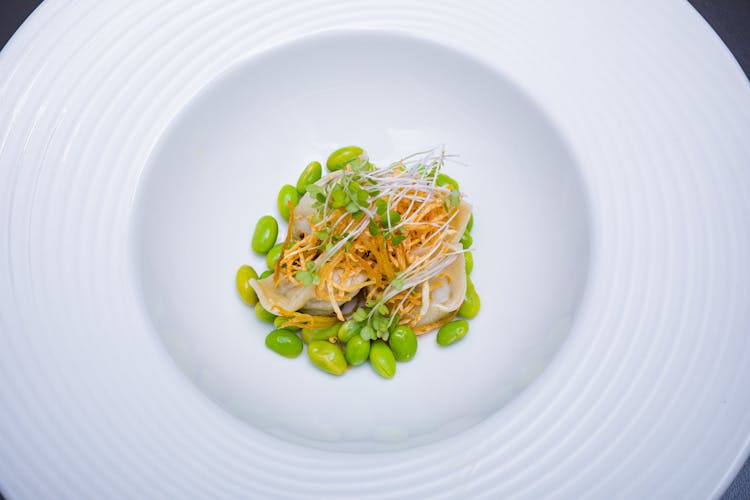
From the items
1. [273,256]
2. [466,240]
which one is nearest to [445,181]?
[466,240]

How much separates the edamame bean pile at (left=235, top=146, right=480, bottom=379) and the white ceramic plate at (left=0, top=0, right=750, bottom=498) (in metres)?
0.10

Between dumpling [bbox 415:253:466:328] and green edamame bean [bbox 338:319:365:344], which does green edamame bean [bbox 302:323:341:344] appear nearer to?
green edamame bean [bbox 338:319:365:344]

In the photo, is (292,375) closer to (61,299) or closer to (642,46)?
(61,299)

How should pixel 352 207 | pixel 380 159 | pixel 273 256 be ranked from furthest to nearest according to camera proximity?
1. pixel 380 159
2. pixel 273 256
3. pixel 352 207

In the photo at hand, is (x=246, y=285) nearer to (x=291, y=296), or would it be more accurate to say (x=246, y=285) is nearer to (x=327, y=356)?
(x=291, y=296)

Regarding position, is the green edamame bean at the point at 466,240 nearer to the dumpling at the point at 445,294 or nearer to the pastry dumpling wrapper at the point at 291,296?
the dumpling at the point at 445,294

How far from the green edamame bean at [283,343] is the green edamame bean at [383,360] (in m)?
0.26

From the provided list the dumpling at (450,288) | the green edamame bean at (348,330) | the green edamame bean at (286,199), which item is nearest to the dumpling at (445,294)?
the dumpling at (450,288)

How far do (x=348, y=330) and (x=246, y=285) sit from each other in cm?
40

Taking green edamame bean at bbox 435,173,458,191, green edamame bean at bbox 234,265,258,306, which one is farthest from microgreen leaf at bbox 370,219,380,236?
green edamame bean at bbox 234,265,258,306

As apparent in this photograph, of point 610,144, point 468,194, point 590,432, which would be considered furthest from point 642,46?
point 590,432

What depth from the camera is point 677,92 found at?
1951 mm

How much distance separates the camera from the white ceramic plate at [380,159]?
1.57 metres

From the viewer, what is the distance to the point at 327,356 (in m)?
2.04
